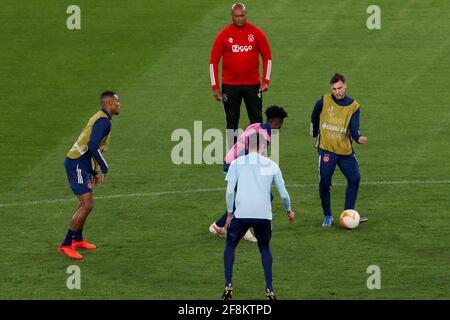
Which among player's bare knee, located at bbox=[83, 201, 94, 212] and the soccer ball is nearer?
player's bare knee, located at bbox=[83, 201, 94, 212]

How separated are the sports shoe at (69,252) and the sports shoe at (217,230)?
2.26m

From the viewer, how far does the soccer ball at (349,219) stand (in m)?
21.1

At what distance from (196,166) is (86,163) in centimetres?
563

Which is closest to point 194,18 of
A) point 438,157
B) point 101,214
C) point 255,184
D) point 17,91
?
point 17,91

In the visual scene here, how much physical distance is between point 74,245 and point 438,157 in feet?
27.5

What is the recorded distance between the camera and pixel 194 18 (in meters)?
34.8

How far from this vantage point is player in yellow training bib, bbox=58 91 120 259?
19.9 metres

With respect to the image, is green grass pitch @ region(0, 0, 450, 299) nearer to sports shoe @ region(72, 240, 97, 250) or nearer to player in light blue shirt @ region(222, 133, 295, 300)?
sports shoe @ region(72, 240, 97, 250)

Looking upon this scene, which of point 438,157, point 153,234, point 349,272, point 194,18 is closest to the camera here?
point 349,272

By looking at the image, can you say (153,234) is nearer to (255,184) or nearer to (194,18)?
(255,184)

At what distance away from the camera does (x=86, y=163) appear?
20.2m

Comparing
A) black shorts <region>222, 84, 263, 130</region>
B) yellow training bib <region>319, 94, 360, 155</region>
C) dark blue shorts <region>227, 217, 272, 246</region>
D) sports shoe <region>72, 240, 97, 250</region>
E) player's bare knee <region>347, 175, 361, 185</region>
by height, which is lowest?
dark blue shorts <region>227, 217, 272, 246</region>

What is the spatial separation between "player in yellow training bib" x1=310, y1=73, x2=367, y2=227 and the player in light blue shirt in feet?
12.3

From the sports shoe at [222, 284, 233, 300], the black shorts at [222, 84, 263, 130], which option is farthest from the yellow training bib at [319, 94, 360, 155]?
the sports shoe at [222, 284, 233, 300]
